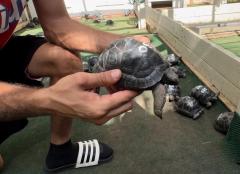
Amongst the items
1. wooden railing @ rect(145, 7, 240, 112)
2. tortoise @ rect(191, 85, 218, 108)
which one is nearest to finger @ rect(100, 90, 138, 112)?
wooden railing @ rect(145, 7, 240, 112)

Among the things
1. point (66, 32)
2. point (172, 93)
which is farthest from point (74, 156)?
point (172, 93)

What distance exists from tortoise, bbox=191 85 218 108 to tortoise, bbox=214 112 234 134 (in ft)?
0.75

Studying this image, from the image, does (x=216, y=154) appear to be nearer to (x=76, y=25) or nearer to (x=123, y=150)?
(x=123, y=150)

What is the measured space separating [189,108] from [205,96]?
0.56 feet

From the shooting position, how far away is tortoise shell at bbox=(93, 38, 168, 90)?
1.10 metres

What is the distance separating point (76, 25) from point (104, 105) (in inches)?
27.1

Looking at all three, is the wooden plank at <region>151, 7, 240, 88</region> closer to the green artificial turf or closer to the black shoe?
the green artificial turf

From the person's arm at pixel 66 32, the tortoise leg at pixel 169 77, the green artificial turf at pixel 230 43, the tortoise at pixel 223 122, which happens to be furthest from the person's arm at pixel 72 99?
the green artificial turf at pixel 230 43

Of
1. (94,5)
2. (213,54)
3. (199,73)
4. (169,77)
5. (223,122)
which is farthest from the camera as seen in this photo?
(94,5)

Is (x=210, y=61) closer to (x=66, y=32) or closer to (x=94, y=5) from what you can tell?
(x=66, y=32)

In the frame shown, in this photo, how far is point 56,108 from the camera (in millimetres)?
874

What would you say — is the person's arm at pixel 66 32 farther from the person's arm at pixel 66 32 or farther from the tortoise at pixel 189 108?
the tortoise at pixel 189 108

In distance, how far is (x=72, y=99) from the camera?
32.9 inches

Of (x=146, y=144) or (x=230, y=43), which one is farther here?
(x=230, y=43)
